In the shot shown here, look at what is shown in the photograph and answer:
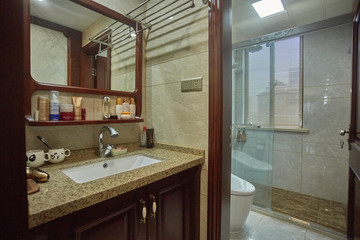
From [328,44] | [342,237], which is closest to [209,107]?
[342,237]

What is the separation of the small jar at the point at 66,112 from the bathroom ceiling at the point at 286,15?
1756mm

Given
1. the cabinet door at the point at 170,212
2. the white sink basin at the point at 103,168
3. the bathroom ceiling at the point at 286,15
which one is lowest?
the cabinet door at the point at 170,212

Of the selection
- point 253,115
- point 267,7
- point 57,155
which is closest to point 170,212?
point 57,155

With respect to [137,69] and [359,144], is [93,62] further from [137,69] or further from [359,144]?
[359,144]

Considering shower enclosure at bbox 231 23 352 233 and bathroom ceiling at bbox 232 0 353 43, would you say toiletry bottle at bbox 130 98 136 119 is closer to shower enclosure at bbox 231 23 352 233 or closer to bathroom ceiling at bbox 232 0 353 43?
bathroom ceiling at bbox 232 0 353 43

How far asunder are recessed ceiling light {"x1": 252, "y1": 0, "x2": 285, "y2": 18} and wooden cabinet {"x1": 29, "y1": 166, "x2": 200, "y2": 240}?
1696 mm

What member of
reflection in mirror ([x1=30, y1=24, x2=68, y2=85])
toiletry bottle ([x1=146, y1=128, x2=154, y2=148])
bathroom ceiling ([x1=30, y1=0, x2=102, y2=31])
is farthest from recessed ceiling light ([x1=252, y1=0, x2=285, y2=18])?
reflection in mirror ([x1=30, y1=24, x2=68, y2=85])

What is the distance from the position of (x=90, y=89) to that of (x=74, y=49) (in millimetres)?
260

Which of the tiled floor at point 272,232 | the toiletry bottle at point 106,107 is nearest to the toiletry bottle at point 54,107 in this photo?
the toiletry bottle at point 106,107

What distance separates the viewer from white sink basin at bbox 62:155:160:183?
955 millimetres

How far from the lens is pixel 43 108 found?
3.14 feet

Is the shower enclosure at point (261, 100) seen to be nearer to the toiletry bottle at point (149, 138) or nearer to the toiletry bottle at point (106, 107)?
the toiletry bottle at point (149, 138)

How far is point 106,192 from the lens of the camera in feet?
2.16

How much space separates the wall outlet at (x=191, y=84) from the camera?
118cm
